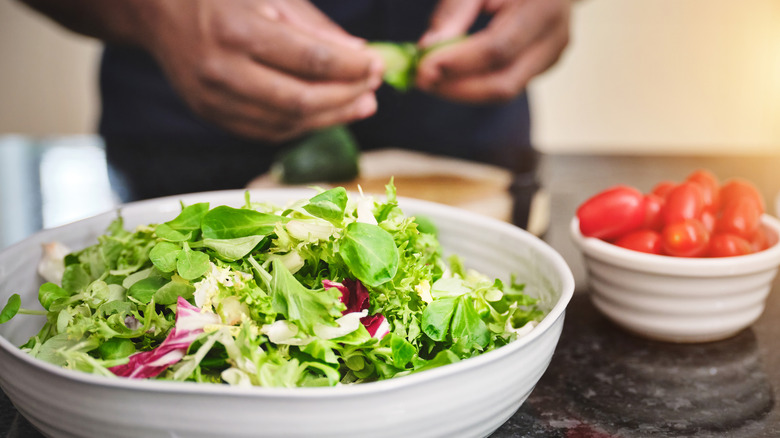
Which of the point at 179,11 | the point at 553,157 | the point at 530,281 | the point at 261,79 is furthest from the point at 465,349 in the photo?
the point at 179,11

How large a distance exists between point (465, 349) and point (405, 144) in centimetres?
139

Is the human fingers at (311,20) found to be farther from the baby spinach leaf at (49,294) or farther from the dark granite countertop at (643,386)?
the baby spinach leaf at (49,294)

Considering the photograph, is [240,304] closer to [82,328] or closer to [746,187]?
[82,328]

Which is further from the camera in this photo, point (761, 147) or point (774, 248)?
point (761, 147)

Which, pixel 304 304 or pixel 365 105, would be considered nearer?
pixel 304 304

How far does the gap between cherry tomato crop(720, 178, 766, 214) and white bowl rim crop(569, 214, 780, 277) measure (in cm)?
8

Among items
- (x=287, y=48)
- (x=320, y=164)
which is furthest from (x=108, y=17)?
(x=320, y=164)

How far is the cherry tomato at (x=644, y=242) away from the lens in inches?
30.0

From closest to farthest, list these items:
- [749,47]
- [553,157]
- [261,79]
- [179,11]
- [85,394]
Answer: [85,394] → [261,79] → [179,11] → [553,157] → [749,47]

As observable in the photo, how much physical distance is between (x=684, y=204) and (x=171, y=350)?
2.06 feet

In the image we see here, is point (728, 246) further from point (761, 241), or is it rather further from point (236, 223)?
point (236, 223)

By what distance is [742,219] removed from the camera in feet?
2.53

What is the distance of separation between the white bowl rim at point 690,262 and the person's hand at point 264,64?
3.20 feet

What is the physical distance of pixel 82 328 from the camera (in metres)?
0.52
